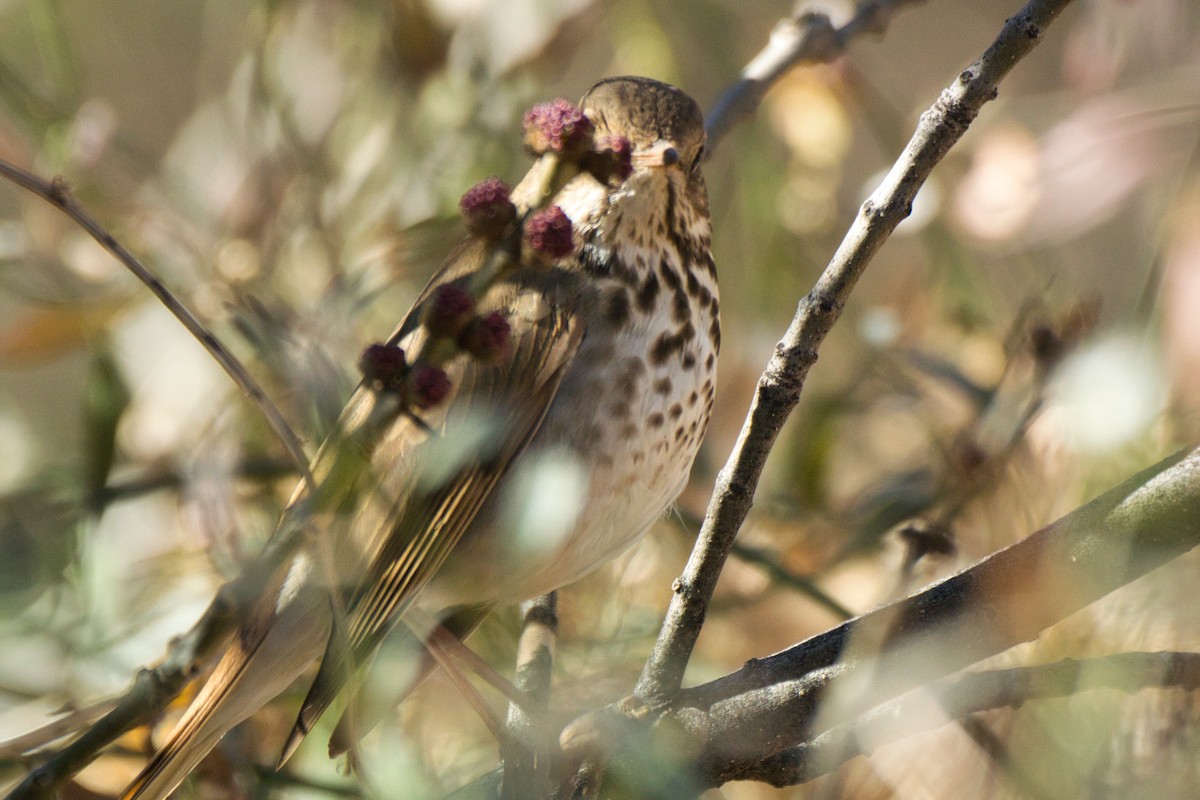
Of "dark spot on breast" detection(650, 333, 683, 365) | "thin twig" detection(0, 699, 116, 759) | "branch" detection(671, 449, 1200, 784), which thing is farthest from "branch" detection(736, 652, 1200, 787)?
"thin twig" detection(0, 699, 116, 759)

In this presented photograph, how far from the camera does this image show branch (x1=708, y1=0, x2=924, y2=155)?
233 centimetres

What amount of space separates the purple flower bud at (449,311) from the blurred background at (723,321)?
0.32m

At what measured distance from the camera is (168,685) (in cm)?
157

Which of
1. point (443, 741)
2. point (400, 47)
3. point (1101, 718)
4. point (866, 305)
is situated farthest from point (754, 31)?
point (1101, 718)

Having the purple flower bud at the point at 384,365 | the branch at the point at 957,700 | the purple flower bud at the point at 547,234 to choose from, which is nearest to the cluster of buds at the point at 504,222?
the purple flower bud at the point at 547,234

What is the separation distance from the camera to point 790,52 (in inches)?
92.8

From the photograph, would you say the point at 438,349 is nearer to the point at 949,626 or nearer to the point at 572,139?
the point at 572,139

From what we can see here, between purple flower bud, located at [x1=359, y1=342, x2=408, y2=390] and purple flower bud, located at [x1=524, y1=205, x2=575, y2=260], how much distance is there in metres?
0.16

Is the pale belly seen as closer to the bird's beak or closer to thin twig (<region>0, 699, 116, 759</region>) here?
the bird's beak

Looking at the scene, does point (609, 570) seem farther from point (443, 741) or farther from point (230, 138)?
point (230, 138)

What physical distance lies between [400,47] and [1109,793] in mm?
2092

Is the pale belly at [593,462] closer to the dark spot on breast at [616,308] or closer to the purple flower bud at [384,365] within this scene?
the dark spot on breast at [616,308]

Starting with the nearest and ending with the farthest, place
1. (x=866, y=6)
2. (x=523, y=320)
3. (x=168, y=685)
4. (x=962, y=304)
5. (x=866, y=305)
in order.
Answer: (x=168, y=685), (x=523, y=320), (x=866, y=6), (x=962, y=304), (x=866, y=305)

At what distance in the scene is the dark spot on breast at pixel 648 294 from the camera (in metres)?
1.89
